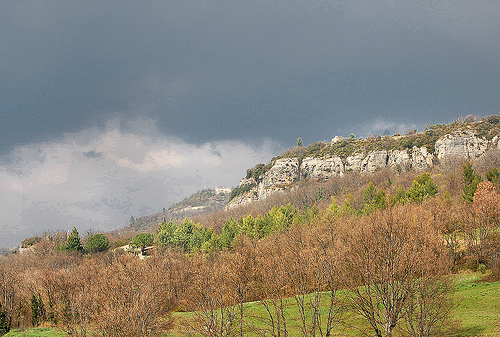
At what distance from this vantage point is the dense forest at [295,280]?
1752 cm

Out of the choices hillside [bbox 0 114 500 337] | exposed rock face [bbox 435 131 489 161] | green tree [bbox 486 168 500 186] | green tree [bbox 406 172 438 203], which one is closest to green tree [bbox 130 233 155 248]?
hillside [bbox 0 114 500 337]

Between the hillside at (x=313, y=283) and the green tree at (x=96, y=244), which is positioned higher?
the green tree at (x=96, y=244)

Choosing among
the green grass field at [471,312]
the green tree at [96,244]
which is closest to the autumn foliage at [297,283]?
the green grass field at [471,312]

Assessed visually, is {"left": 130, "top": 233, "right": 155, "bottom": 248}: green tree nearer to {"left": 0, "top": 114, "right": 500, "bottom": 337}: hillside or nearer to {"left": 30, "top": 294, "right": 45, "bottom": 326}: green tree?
{"left": 0, "top": 114, "right": 500, "bottom": 337}: hillside

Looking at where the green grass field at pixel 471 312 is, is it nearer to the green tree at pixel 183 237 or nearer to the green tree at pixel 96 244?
the green tree at pixel 183 237

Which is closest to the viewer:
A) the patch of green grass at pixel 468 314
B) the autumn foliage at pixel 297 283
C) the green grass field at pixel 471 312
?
the autumn foliage at pixel 297 283

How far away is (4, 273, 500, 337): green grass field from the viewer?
2030 centimetres

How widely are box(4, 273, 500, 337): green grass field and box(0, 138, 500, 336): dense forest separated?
87cm

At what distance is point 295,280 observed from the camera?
23484 mm

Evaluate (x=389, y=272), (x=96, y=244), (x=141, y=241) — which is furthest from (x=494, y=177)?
(x=96, y=244)

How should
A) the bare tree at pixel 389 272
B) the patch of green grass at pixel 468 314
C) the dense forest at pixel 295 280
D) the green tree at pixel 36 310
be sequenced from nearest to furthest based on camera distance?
the bare tree at pixel 389 272
the dense forest at pixel 295 280
the patch of green grass at pixel 468 314
the green tree at pixel 36 310

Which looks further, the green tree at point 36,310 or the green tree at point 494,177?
the green tree at point 494,177

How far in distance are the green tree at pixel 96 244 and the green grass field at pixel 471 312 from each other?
8148 centimetres

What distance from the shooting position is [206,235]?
92312 mm
